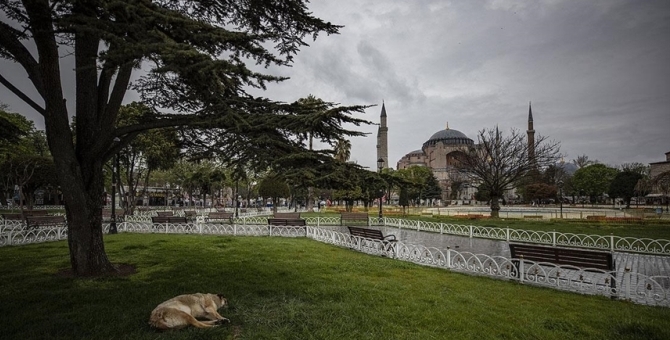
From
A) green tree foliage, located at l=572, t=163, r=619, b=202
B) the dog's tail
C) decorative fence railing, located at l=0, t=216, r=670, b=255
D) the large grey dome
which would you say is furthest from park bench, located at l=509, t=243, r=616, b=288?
the large grey dome

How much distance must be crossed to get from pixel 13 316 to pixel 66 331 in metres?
1.33

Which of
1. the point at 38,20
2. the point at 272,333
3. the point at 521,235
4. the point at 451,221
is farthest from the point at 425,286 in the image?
the point at 451,221

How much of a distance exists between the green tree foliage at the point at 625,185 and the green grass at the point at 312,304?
62483mm

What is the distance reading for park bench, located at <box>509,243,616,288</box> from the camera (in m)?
7.05

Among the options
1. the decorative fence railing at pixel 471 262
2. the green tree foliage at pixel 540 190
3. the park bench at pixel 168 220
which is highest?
the green tree foliage at pixel 540 190

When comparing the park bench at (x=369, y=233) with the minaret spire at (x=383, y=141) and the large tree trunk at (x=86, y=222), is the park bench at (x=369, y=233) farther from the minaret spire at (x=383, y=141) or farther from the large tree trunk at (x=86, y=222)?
the minaret spire at (x=383, y=141)

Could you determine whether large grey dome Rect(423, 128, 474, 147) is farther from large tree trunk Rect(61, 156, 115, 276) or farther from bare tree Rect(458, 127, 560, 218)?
large tree trunk Rect(61, 156, 115, 276)

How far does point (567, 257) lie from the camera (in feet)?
24.8

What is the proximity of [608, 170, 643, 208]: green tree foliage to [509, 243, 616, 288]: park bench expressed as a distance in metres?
61.1

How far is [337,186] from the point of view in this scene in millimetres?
5262

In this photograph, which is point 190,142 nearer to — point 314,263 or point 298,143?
point 298,143

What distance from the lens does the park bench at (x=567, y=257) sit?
705 centimetres

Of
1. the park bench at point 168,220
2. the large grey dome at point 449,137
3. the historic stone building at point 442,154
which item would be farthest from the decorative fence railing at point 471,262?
the large grey dome at point 449,137

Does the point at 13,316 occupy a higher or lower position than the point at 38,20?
lower
